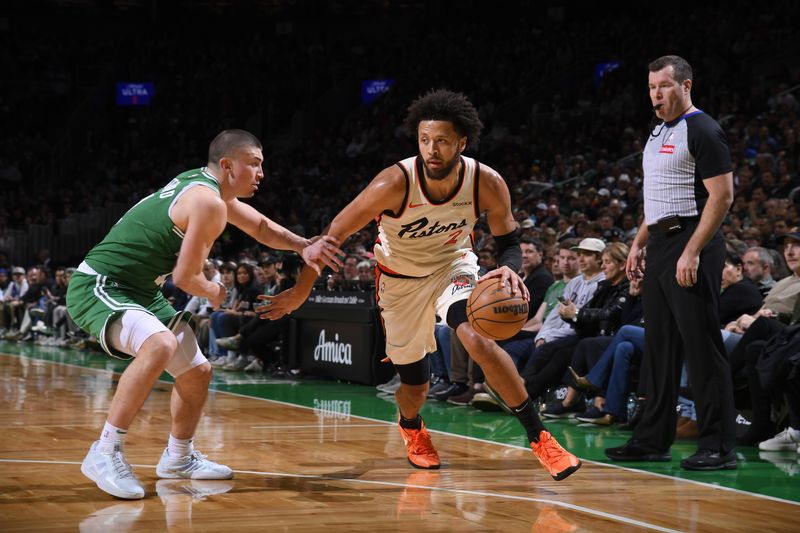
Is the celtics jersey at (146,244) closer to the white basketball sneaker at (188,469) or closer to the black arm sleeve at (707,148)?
the white basketball sneaker at (188,469)

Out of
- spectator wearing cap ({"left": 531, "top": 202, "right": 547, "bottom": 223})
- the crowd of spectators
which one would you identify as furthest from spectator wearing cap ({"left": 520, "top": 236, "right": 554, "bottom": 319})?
spectator wearing cap ({"left": 531, "top": 202, "right": 547, "bottom": 223})

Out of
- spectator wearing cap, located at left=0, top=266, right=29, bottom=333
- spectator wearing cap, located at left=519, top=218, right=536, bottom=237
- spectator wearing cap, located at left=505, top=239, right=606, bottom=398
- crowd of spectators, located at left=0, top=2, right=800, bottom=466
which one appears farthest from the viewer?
spectator wearing cap, located at left=0, top=266, right=29, bottom=333

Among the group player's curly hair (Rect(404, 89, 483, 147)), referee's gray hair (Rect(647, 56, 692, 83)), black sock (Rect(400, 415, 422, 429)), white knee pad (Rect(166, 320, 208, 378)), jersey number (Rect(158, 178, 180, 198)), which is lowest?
black sock (Rect(400, 415, 422, 429))

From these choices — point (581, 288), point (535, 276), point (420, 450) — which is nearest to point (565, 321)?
point (581, 288)

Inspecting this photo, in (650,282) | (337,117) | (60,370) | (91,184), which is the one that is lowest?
(60,370)

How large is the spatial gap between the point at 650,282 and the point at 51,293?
13.9 m

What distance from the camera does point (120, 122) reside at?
28.5 m

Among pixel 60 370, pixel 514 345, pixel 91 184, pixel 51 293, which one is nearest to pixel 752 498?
pixel 514 345

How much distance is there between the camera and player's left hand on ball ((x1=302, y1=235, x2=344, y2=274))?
482cm

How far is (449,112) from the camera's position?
4996mm

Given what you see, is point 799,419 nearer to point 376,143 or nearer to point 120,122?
point 376,143

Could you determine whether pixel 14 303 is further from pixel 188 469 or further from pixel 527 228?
pixel 188 469

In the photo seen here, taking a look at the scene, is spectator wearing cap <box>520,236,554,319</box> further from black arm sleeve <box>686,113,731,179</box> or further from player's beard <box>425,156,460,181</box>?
player's beard <box>425,156,460,181</box>

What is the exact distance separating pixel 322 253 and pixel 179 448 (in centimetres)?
113
